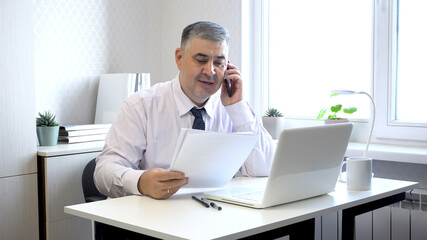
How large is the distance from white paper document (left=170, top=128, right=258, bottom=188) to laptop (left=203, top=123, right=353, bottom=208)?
6 centimetres

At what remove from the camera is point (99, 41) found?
350 cm

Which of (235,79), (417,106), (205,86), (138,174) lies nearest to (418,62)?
(417,106)

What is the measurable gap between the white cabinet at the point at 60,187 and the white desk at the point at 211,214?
1.04m

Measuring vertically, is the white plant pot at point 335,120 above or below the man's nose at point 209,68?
below

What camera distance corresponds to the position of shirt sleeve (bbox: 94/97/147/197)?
79.4 inches

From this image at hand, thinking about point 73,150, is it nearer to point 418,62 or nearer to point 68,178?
point 68,178

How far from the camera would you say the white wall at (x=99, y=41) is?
3244mm

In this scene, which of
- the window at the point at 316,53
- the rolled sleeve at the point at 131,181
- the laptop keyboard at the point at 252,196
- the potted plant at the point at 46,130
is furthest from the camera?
the window at the point at 316,53

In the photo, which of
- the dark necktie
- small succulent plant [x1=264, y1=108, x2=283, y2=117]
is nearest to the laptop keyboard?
the dark necktie

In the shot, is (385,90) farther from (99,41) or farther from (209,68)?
(99,41)

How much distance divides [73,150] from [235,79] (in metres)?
0.99

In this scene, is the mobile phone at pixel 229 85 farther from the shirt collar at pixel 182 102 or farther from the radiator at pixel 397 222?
the radiator at pixel 397 222

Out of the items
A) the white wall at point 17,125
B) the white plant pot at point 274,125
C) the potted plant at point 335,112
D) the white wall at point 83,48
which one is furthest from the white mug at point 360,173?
the white wall at point 83,48

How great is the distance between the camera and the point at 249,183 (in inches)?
82.3
